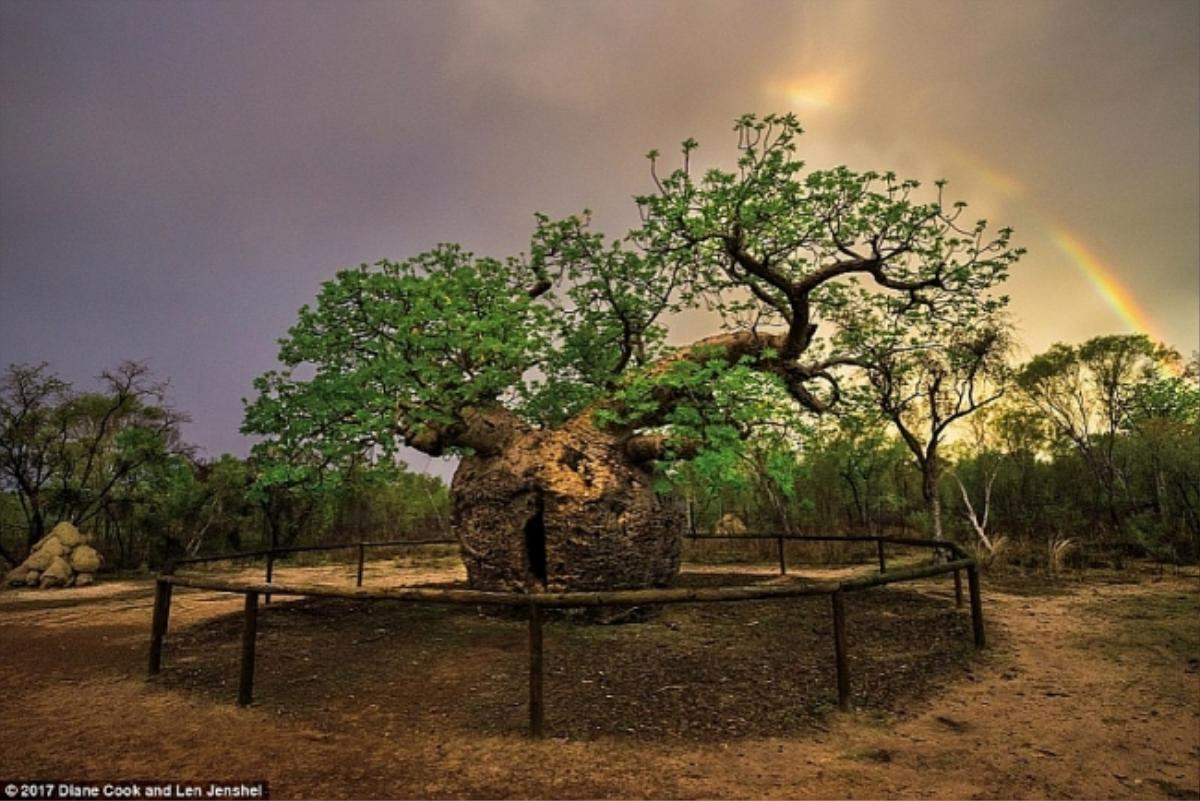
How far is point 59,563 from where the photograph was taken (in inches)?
704

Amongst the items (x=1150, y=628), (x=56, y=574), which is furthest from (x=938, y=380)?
(x=56, y=574)

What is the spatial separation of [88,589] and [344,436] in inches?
557

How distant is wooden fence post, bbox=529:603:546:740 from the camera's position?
15.1 feet

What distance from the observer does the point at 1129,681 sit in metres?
5.66

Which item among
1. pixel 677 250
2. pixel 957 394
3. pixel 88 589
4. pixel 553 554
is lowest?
pixel 88 589

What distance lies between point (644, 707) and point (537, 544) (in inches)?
194

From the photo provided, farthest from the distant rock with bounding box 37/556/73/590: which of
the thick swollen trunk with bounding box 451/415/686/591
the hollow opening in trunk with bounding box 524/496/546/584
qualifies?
the hollow opening in trunk with bounding box 524/496/546/584

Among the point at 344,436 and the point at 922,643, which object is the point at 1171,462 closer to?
the point at 922,643

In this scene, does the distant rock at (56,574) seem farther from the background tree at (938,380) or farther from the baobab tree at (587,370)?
the background tree at (938,380)

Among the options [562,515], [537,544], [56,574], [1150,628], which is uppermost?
[562,515]

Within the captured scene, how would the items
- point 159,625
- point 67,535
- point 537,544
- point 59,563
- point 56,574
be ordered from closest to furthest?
1. point 159,625
2. point 537,544
3. point 56,574
4. point 59,563
5. point 67,535

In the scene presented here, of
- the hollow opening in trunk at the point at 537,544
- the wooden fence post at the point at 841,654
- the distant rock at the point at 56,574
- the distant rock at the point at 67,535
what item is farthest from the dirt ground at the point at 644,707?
the distant rock at the point at 67,535

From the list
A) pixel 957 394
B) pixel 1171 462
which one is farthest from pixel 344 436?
pixel 1171 462

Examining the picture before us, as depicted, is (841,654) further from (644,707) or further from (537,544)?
(537,544)
